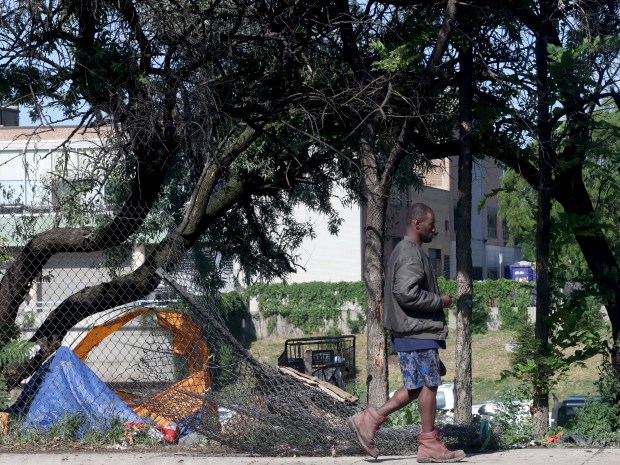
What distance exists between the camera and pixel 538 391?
918 cm

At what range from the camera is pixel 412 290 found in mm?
6180

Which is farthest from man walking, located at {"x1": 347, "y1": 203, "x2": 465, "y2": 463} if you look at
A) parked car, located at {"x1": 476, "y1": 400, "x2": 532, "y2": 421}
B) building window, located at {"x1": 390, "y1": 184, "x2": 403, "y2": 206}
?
building window, located at {"x1": 390, "y1": 184, "x2": 403, "y2": 206}

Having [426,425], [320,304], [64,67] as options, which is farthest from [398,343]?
[320,304]

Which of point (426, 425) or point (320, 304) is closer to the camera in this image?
point (426, 425)

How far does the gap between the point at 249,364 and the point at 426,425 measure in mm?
1688

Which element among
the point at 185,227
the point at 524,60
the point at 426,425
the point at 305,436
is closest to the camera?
the point at 426,425

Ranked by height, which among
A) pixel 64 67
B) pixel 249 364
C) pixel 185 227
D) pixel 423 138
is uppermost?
pixel 64 67

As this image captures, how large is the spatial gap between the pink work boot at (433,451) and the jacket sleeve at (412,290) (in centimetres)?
91

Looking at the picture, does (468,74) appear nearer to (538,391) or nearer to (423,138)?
(423,138)

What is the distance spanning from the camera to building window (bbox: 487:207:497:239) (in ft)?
188

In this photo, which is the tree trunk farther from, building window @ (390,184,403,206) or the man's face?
building window @ (390,184,403,206)

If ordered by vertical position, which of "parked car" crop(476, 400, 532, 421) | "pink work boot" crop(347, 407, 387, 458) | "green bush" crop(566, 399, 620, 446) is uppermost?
"pink work boot" crop(347, 407, 387, 458)

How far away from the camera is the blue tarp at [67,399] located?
7578 mm

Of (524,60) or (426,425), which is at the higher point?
(524,60)
